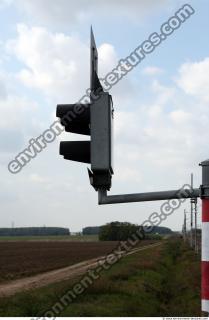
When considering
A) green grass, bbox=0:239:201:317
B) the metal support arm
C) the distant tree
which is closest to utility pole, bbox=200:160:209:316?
the metal support arm

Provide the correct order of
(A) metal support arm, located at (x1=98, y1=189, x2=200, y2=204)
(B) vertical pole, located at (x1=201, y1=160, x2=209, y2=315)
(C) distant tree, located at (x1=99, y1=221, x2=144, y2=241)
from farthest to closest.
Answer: (C) distant tree, located at (x1=99, y1=221, x2=144, y2=241) < (A) metal support arm, located at (x1=98, y1=189, x2=200, y2=204) < (B) vertical pole, located at (x1=201, y1=160, x2=209, y2=315)

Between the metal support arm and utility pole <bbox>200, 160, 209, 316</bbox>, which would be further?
the metal support arm

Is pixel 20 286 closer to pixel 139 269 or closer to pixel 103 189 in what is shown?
pixel 139 269

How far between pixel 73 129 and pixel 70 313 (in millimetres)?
9008

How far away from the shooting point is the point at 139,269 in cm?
2417

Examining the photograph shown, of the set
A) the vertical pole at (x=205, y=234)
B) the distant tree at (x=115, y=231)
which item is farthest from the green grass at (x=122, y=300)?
the distant tree at (x=115, y=231)

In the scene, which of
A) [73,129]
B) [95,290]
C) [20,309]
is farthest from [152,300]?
[73,129]

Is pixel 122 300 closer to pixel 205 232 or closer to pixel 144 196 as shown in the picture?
pixel 144 196

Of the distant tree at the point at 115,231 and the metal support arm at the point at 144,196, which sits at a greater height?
the distant tree at the point at 115,231

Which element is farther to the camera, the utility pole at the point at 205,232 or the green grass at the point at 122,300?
the green grass at the point at 122,300

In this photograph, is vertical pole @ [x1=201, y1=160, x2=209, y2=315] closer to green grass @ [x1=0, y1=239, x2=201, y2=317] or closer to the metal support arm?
the metal support arm

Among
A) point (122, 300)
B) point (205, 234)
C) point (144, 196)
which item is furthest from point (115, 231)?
point (205, 234)

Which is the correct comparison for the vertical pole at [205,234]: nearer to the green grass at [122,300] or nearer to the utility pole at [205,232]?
the utility pole at [205,232]

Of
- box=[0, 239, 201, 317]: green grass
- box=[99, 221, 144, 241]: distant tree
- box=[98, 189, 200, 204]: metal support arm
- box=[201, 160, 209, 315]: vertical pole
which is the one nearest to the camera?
box=[201, 160, 209, 315]: vertical pole
